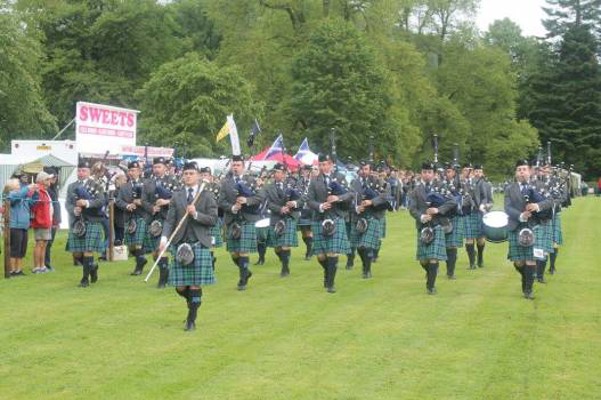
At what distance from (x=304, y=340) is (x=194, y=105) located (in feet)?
81.1

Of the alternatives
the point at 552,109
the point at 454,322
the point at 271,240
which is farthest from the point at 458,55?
the point at 454,322

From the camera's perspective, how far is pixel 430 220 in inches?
443

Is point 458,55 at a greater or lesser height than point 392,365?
greater

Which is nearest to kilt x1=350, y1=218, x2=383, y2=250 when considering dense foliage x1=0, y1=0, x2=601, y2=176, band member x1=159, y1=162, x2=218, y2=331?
band member x1=159, y1=162, x2=218, y2=331

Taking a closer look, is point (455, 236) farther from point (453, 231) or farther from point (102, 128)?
point (102, 128)

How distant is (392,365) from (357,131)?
1323 inches

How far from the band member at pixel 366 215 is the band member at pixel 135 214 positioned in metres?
3.31

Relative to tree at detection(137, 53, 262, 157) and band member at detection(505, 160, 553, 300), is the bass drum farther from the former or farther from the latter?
tree at detection(137, 53, 262, 157)

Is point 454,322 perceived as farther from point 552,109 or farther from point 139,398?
point 552,109

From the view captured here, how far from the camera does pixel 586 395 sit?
6.30 meters

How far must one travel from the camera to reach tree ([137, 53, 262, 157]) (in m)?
32.2

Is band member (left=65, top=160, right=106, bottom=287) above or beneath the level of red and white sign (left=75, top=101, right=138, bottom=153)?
beneath

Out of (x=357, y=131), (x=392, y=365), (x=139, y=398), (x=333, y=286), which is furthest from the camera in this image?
(x=357, y=131)

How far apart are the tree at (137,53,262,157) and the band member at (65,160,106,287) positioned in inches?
763
